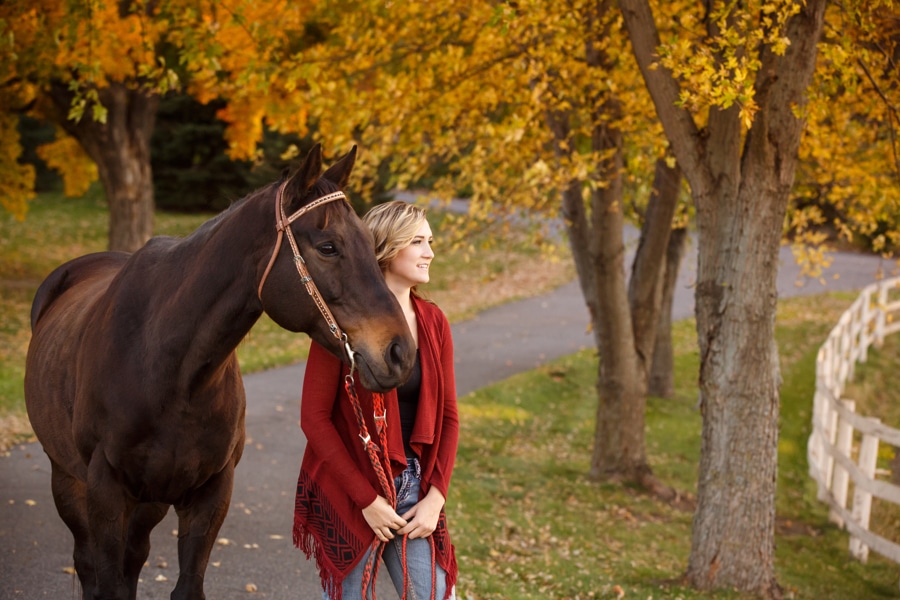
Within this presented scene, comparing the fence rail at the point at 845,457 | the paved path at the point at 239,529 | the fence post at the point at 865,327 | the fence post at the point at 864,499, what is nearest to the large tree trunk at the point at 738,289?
the paved path at the point at 239,529

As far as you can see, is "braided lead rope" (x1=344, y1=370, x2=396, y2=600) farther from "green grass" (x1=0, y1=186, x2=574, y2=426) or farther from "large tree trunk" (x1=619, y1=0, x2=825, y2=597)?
"green grass" (x1=0, y1=186, x2=574, y2=426)

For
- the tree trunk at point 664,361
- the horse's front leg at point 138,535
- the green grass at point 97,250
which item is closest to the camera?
the horse's front leg at point 138,535

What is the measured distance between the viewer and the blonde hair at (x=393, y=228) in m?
3.24

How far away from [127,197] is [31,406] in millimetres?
14053

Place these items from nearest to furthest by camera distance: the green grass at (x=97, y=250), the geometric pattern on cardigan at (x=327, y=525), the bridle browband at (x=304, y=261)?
the bridle browband at (x=304, y=261), the geometric pattern on cardigan at (x=327, y=525), the green grass at (x=97, y=250)

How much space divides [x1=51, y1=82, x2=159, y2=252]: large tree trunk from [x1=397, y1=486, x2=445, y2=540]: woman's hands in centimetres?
1570

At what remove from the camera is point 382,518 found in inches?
120

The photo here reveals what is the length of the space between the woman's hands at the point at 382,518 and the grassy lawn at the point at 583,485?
1.07 meters

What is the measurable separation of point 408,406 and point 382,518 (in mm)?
407

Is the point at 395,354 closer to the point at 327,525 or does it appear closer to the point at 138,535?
the point at 327,525

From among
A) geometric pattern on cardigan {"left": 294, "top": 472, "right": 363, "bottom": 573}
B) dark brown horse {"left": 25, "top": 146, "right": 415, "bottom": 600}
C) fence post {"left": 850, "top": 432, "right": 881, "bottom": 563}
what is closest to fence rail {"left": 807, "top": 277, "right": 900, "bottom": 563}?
fence post {"left": 850, "top": 432, "right": 881, "bottom": 563}

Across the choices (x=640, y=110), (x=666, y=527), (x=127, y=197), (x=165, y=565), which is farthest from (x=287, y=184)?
(x=127, y=197)

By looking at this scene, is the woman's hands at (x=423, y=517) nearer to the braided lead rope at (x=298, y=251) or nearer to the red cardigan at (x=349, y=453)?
the red cardigan at (x=349, y=453)

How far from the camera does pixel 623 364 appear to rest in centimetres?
1046
